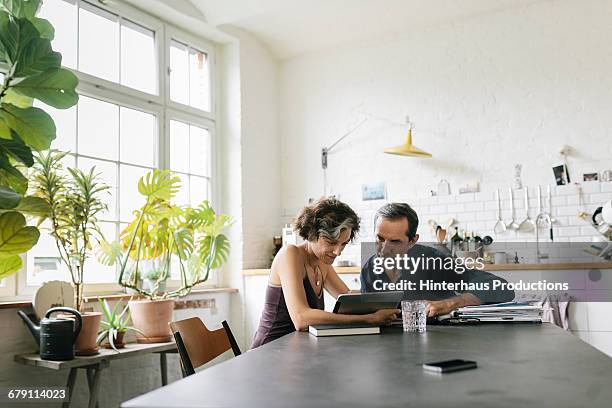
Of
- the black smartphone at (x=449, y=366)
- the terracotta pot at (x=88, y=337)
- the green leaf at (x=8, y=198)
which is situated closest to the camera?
the black smartphone at (x=449, y=366)

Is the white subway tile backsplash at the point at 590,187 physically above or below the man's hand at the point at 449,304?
above

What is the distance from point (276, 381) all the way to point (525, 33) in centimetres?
498

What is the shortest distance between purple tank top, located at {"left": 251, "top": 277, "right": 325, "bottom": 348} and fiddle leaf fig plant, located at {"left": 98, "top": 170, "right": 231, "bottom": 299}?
1.46 m

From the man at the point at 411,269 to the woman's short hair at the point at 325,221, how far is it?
14.9 inches

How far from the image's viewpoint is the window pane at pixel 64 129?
421 cm

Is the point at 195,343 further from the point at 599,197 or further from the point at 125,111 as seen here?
the point at 599,197

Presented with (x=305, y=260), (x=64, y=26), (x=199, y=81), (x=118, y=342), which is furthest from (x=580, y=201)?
(x=64, y=26)

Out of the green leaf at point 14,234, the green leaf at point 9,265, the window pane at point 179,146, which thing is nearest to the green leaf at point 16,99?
the green leaf at point 14,234

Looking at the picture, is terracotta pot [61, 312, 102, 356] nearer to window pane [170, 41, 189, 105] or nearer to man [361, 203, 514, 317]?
man [361, 203, 514, 317]

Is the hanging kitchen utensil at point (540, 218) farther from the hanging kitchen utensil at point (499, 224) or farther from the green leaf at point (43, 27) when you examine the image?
the green leaf at point (43, 27)

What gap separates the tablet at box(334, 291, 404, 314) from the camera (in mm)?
2443

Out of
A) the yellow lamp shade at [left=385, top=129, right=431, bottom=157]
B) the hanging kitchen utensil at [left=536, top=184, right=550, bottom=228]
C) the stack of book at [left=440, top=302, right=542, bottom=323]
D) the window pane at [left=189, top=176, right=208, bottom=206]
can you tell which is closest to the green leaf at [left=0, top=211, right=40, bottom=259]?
the stack of book at [left=440, top=302, right=542, bottom=323]

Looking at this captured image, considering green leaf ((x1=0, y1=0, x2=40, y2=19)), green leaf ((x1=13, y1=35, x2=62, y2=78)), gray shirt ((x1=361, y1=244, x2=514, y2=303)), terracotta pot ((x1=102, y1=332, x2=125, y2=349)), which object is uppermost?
green leaf ((x1=0, y1=0, x2=40, y2=19))

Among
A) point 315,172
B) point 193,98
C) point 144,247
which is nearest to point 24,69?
point 144,247
